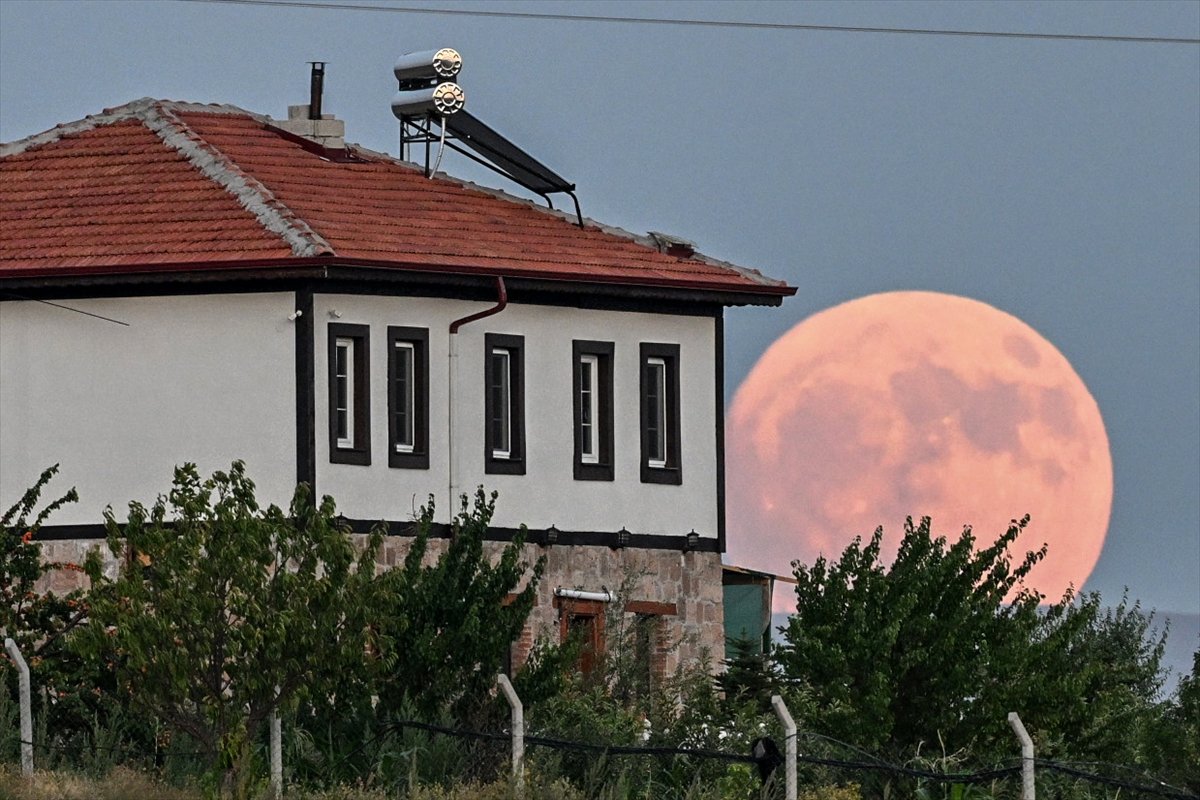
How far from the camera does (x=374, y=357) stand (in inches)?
1281

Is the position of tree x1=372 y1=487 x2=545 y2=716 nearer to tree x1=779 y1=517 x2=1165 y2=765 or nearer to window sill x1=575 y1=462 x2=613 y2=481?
tree x1=779 y1=517 x2=1165 y2=765

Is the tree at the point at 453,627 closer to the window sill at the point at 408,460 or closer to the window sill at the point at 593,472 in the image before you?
the window sill at the point at 408,460

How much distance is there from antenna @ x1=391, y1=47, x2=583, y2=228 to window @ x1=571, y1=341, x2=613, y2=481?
91.5 inches

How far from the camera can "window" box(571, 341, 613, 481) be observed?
3425cm

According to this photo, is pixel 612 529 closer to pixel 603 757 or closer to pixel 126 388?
pixel 126 388

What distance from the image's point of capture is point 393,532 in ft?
106

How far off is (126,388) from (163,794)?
11027 millimetres

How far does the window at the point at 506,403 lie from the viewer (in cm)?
3353

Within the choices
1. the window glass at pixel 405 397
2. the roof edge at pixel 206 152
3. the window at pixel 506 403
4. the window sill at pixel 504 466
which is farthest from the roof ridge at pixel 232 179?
the window sill at pixel 504 466

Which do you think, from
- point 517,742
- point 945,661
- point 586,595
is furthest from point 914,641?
point 517,742

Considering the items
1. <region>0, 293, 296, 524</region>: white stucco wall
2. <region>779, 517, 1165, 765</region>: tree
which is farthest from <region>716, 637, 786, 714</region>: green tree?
<region>0, 293, 296, 524</region>: white stucco wall

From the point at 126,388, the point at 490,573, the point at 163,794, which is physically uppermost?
the point at 126,388

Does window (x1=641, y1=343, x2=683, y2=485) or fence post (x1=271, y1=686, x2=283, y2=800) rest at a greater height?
window (x1=641, y1=343, x2=683, y2=485)

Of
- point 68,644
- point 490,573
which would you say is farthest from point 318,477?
point 68,644
